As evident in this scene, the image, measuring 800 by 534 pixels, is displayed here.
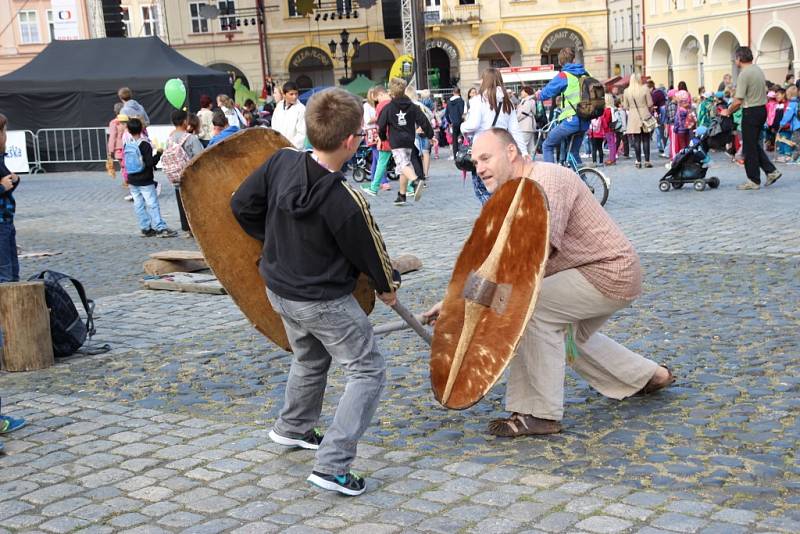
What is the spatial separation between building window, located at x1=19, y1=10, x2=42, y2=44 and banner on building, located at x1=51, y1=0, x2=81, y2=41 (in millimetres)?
26569

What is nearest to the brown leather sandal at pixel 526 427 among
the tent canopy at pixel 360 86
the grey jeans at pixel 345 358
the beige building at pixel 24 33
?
the grey jeans at pixel 345 358

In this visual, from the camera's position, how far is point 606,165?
72.4ft

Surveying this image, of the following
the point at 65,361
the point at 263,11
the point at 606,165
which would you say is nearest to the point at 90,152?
the point at 606,165

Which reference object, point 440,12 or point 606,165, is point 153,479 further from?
point 440,12

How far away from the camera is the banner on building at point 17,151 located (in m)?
27.0

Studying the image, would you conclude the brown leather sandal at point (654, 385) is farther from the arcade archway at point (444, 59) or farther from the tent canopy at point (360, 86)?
the arcade archway at point (444, 59)

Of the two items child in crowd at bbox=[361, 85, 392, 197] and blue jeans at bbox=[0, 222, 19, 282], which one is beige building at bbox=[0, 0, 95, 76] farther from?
blue jeans at bbox=[0, 222, 19, 282]

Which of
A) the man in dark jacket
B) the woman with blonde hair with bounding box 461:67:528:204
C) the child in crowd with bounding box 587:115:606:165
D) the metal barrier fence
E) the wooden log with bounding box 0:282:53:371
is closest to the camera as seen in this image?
the wooden log with bounding box 0:282:53:371

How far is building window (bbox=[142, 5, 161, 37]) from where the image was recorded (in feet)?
200

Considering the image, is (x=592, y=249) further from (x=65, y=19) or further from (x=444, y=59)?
(x=444, y=59)

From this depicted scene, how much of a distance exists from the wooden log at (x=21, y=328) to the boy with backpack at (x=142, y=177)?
22.4 ft

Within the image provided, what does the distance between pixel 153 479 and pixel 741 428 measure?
266 cm

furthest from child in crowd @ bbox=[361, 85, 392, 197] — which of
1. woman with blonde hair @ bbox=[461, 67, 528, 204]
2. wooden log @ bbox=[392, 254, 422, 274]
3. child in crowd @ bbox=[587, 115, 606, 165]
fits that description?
wooden log @ bbox=[392, 254, 422, 274]

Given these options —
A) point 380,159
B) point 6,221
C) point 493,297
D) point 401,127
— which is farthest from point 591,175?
point 493,297
